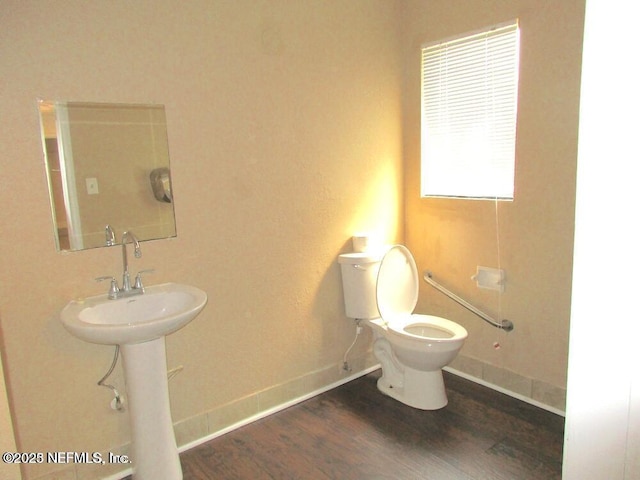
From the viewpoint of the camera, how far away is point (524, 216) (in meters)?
2.61

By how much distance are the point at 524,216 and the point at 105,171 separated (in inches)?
86.7

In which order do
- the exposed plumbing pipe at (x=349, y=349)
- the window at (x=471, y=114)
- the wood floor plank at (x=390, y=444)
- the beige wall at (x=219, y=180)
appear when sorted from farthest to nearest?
the exposed plumbing pipe at (x=349, y=349) < the window at (x=471, y=114) < the wood floor plank at (x=390, y=444) < the beige wall at (x=219, y=180)

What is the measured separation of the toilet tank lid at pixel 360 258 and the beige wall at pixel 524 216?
514mm

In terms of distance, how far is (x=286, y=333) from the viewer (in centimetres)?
273

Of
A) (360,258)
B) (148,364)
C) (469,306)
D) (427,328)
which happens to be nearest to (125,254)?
(148,364)

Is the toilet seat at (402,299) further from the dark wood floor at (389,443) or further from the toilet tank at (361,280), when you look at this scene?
the dark wood floor at (389,443)

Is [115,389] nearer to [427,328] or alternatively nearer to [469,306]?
[427,328]

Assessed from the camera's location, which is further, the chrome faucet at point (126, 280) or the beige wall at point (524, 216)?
the beige wall at point (524, 216)

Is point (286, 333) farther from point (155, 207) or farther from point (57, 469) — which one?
point (57, 469)

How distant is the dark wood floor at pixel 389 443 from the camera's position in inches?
85.0

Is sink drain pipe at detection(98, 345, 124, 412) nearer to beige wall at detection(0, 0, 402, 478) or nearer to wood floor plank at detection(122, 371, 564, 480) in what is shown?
beige wall at detection(0, 0, 402, 478)

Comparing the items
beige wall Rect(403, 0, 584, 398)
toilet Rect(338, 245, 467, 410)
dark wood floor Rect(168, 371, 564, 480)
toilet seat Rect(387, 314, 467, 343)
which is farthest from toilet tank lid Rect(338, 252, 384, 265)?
dark wood floor Rect(168, 371, 564, 480)

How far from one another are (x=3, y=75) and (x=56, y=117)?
0.22 metres

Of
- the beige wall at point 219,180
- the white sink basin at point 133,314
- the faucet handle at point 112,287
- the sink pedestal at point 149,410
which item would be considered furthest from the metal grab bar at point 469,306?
the faucet handle at point 112,287
